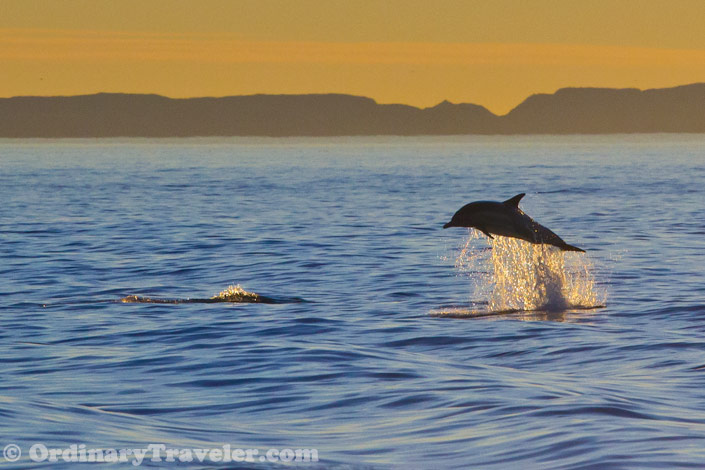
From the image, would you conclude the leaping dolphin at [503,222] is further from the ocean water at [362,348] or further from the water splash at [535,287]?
the water splash at [535,287]

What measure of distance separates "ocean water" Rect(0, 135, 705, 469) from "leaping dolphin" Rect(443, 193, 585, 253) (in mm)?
1326

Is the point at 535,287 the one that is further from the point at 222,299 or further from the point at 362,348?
the point at 362,348

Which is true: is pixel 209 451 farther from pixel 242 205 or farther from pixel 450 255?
pixel 242 205

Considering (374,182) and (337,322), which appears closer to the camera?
(337,322)

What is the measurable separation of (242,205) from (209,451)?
4630 cm

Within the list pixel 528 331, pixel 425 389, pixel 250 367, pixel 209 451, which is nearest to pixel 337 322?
pixel 528 331

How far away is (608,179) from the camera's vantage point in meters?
85.6
